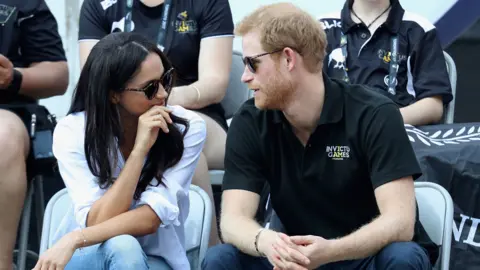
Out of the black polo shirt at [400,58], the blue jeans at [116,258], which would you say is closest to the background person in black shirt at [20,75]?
the blue jeans at [116,258]

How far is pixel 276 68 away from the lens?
10.6 feet

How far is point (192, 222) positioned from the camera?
3.48 m

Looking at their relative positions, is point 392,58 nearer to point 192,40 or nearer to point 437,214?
point 192,40

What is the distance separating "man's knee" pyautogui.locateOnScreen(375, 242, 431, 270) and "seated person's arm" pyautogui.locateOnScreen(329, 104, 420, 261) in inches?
1.5

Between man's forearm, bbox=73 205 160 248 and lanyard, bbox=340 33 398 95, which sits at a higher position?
lanyard, bbox=340 33 398 95

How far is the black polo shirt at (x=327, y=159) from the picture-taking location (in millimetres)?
3139

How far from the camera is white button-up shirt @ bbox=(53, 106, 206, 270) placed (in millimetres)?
3232

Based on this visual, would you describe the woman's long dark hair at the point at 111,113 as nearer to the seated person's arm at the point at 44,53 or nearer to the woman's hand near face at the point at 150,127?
the woman's hand near face at the point at 150,127

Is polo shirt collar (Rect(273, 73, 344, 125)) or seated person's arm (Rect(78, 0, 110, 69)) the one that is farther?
seated person's arm (Rect(78, 0, 110, 69))

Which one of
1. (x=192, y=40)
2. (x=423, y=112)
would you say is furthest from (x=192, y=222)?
(x=423, y=112)

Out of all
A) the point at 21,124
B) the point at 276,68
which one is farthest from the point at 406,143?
the point at 21,124

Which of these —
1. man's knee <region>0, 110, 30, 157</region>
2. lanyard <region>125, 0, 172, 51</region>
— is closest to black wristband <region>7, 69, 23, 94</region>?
man's knee <region>0, 110, 30, 157</region>

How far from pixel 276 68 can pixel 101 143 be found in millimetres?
673

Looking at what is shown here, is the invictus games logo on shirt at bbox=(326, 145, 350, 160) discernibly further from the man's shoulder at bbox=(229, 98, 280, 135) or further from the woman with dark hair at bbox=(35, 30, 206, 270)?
the woman with dark hair at bbox=(35, 30, 206, 270)
